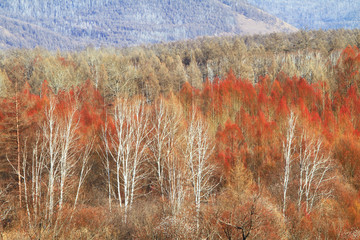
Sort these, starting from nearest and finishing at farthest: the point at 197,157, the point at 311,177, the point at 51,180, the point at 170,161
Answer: the point at 51,180 < the point at 311,177 < the point at 170,161 < the point at 197,157

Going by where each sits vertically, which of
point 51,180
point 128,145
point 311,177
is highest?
point 51,180

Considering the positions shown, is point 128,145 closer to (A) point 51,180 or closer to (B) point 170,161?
(B) point 170,161

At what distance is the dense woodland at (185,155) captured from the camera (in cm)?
1557

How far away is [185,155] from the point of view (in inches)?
712

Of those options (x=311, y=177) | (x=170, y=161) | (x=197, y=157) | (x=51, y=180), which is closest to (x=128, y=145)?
(x=170, y=161)

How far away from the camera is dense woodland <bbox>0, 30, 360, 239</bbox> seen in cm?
1557

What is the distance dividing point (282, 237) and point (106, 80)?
42941mm

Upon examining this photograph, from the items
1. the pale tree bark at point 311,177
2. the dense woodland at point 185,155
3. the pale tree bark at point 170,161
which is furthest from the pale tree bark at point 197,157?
the pale tree bark at point 311,177

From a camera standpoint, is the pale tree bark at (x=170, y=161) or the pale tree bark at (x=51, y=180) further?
the pale tree bark at (x=170, y=161)

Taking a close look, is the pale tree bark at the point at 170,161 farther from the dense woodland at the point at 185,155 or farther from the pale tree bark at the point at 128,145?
the pale tree bark at the point at 128,145

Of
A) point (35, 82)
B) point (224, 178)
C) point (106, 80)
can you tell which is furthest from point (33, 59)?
point (224, 178)

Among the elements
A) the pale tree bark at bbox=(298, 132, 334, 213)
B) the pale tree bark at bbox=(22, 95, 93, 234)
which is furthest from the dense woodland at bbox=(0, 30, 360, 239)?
the pale tree bark at bbox=(298, 132, 334, 213)

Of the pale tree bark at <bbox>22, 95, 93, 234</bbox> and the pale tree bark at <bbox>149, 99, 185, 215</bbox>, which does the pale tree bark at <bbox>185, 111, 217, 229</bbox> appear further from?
the pale tree bark at <bbox>22, 95, 93, 234</bbox>

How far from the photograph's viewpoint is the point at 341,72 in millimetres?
48406
